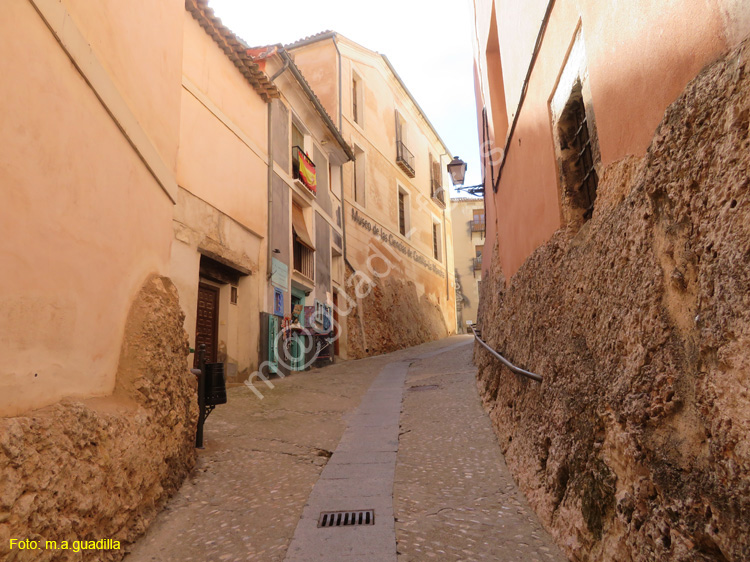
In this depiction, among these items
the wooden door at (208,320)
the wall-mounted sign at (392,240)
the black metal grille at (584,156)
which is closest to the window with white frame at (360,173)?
the wall-mounted sign at (392,240)

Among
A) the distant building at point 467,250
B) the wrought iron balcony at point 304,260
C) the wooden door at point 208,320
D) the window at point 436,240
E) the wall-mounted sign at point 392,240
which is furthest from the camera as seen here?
the distant building at point 467,250

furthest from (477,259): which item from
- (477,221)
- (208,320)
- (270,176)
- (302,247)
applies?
(208,320)

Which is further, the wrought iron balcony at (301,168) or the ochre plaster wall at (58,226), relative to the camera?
the wrought iron balcony at (301,168)

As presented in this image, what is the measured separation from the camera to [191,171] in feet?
26.2

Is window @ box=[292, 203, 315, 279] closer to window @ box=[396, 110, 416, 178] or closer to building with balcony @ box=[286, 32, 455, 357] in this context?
building with balcony @ box=[286, 32, 455, 357]

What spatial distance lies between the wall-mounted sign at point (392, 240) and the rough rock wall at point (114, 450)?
12.3 meters

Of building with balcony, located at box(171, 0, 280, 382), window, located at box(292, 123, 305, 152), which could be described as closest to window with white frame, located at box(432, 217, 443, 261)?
window, located at box(292, 123, 305, 152)

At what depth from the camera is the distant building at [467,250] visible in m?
32.1

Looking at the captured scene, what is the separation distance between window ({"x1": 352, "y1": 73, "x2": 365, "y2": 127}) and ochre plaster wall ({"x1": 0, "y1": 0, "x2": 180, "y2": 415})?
14.2 meters

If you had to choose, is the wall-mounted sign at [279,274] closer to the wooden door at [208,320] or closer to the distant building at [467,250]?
the wooden door at [208,320]

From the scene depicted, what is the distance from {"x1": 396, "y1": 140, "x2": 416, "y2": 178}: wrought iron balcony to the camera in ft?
66.4

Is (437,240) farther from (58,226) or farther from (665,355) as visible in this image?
(665,355)

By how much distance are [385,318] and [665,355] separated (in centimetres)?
1496

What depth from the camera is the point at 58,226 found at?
2.84 m
